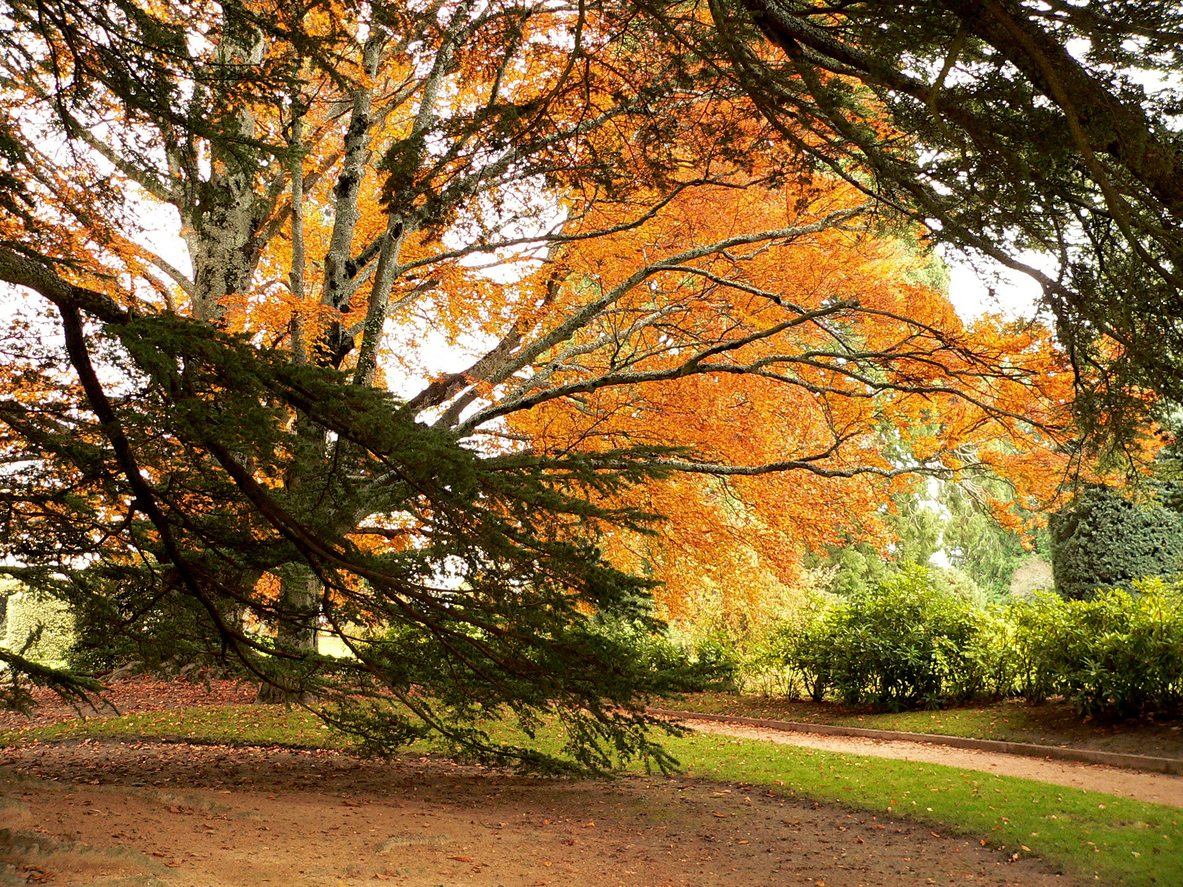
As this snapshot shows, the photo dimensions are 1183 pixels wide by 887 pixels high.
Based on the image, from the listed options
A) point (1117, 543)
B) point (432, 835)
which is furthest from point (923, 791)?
point (1117, 543)

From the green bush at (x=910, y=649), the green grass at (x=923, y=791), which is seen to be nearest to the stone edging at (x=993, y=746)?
the green bush at (x=910, y=649)

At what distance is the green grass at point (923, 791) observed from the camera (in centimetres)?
565

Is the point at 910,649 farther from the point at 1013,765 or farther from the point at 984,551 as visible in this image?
the point at 984,551

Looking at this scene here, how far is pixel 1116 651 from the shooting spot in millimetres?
9656

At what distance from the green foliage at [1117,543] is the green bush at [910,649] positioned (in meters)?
1.78

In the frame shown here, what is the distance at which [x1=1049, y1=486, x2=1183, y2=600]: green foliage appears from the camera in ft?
41.5

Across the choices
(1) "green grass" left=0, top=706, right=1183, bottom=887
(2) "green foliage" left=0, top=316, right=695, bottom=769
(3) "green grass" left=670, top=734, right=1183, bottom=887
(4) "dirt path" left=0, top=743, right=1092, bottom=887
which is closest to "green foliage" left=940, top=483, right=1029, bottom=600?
(1) "green grass" left=0, top=706, right=1183, bottom=887

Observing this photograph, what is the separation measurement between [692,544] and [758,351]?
3.03 metres

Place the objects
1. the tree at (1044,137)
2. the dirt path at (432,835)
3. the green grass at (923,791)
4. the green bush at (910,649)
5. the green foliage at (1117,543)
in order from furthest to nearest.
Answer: the green foliage at (1117,543) < the green bush at (910,649) < the green grass at (923,791) < the dirt path at (432,835) < the tree at (1044,137)

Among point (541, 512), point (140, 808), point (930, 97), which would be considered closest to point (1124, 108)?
point (930, 97)

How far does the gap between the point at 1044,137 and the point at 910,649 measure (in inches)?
409

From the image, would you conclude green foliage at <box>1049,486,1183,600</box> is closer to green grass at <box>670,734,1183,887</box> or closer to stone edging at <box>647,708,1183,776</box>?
stone edging at <box>647,708,1183,776</box>

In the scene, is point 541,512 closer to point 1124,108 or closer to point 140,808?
point 1124,108

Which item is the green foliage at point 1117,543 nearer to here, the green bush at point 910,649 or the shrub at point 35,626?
the green bush at point 910,649
